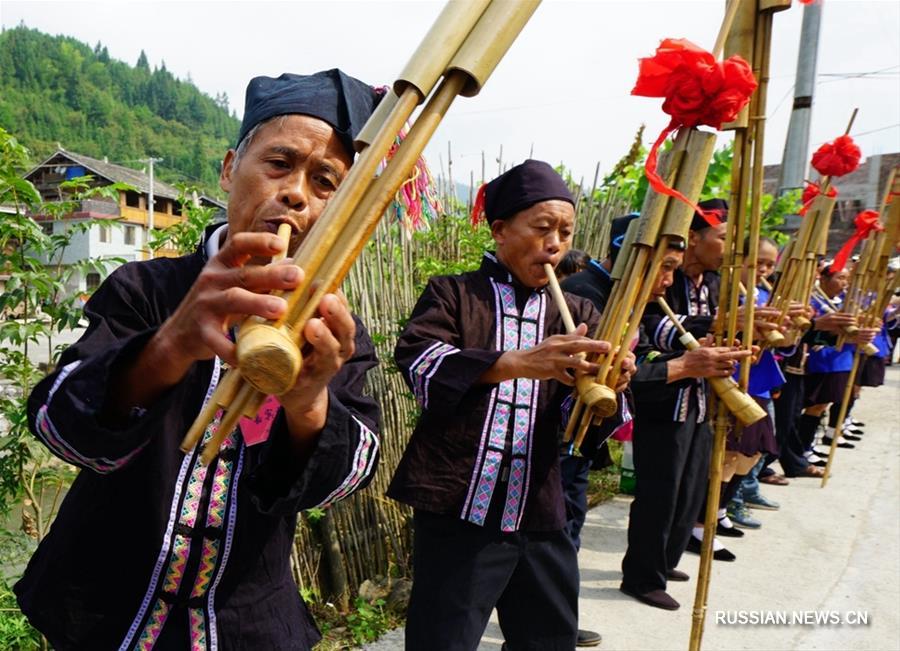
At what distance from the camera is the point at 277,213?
3.81 feet

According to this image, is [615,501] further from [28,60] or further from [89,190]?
[28,60]

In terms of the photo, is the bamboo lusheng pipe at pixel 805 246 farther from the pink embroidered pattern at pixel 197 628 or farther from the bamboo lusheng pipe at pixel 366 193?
the pink embroidered pattern at pixel 197 628

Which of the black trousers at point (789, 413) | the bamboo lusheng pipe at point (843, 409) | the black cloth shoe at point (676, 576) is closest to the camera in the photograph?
the black cloth shoe at point (676, 576)

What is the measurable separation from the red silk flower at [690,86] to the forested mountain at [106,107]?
261ft

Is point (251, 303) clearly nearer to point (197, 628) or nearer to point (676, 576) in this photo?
point (197, 628)

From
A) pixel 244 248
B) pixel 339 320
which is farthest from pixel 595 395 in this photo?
pixel 244 248

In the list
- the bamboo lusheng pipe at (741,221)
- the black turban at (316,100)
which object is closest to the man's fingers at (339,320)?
the black turban at (316,100)

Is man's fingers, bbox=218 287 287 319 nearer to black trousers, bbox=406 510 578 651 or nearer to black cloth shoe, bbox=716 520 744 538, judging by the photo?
black trousers, bbox=406 510 578 651

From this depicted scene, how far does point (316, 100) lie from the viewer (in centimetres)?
127

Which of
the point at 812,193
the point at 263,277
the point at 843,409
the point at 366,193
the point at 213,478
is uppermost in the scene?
the point at 812,193

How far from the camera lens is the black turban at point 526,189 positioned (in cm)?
232

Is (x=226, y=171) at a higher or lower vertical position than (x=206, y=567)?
higher

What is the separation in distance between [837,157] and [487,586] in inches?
106

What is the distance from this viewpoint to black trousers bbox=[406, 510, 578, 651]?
2109 mm
